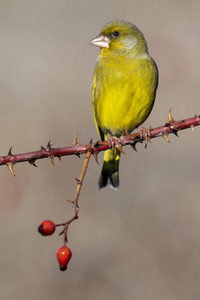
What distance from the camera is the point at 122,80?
4594mm

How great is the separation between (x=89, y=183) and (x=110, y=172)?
2.93 metres

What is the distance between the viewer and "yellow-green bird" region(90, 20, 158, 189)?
4.61 meters

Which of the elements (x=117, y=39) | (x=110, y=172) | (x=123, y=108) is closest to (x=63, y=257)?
(x=123, y=108)

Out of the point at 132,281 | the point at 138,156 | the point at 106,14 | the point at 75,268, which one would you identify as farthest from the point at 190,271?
the point at 106,14

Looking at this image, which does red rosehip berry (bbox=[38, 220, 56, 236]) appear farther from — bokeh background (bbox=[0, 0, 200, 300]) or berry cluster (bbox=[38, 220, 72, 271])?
bokeh background (bbox=[0, 0, 200, 300])

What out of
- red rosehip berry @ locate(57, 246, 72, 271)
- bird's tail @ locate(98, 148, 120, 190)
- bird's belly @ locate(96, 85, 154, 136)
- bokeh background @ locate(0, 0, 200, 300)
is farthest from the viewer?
bokeh background @ locate(0, 0, 200, 300)

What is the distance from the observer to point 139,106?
15.3ft

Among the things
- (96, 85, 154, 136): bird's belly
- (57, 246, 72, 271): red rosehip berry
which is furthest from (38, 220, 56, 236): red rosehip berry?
(96, 85, 154, 136): bird's belly

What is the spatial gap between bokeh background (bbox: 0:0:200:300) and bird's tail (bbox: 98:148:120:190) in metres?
2.38

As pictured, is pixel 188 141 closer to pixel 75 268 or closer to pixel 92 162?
pixel 92 162

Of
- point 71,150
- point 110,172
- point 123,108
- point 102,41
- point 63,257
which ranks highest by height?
point 102,41

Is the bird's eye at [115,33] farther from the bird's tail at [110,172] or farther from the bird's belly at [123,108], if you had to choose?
the bird's tail at [110,172]

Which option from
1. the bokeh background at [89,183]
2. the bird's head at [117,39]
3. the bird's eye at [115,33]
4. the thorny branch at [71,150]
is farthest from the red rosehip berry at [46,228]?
the bokeh background at [89,183]

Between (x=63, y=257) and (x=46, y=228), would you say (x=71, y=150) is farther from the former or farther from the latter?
(x=63, y=257)
